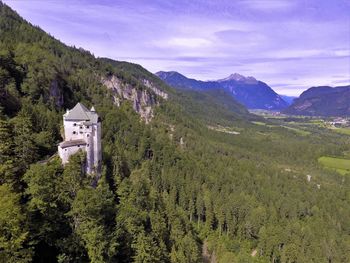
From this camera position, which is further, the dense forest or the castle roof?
the castle roof

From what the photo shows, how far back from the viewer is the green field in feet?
539

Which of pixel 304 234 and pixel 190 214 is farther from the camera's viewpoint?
pixel 190 214

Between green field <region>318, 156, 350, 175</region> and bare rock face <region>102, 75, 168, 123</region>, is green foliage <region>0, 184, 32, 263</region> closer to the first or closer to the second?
bare rock face <region>102, 75, 168, 123</region>

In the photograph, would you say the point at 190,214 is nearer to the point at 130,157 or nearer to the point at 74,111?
the point at 130,157

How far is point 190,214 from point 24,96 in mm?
50765

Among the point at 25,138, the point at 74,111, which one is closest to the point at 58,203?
the point at 25,138

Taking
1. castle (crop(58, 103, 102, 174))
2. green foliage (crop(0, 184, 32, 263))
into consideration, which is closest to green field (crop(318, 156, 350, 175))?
castle (crop(58, 103, 102, 174))

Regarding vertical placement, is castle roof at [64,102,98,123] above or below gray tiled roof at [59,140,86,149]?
above

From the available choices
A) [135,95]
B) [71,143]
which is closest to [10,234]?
[71,143]

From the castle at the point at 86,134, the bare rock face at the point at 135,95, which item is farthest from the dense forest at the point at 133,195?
the bare rock face at the point at 135,95

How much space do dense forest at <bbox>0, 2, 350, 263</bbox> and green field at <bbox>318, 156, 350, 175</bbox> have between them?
694 inches

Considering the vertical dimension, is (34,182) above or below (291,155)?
above

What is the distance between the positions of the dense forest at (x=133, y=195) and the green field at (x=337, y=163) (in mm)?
17631

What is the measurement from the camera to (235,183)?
349 feet
